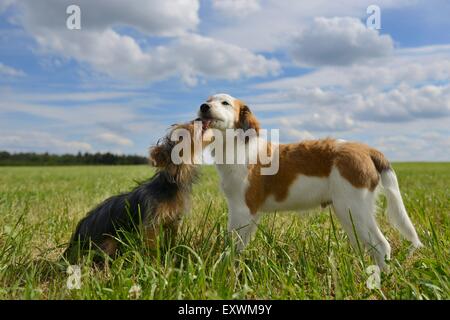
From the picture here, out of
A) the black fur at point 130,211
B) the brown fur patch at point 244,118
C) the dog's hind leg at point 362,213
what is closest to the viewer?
the dog's hind leg at point 362,213

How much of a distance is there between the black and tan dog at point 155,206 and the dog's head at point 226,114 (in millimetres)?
182

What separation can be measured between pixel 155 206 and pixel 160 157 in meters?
0.53

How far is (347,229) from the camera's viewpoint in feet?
16.0

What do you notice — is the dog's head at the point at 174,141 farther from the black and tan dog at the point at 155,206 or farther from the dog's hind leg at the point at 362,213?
the dog's hind leg at the point at 362,213

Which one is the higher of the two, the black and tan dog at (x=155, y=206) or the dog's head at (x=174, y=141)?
the dog's head at (x=174, y=141)

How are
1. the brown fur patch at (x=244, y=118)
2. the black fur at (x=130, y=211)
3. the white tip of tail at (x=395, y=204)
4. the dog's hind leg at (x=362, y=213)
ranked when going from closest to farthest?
the dog's hind leg at (x=362, y=213) → the black fur at (x=130, y=211) → the white tip of tail at (x=395, y=204) → the brown fur patch at (x=244, y=118)

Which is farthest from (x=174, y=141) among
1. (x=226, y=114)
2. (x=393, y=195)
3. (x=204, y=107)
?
(x=393, y=195)

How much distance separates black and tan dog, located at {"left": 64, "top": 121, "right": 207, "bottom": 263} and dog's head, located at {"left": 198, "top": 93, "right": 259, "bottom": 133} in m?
A: 0.18

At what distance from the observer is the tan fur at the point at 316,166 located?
4.71m

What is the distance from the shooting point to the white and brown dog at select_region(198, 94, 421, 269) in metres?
4.72

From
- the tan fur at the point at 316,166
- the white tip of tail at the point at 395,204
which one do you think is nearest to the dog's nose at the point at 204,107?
the tan fur at the point at 316,166

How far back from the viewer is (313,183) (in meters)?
4.98
